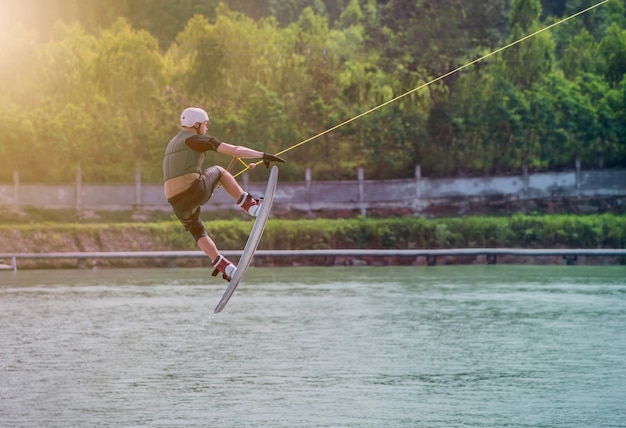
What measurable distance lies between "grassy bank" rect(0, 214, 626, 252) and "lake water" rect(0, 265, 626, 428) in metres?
1.70

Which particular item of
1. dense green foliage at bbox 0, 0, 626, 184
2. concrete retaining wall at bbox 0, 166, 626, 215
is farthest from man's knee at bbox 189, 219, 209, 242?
dense green foliage at bbox 0, 0, 626, 184

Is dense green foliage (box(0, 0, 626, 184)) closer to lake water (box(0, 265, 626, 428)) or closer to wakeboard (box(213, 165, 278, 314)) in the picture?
lake water (box(0, 265, 626, 428))

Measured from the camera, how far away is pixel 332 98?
70188 mm

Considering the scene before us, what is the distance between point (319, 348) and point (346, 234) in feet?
71.0

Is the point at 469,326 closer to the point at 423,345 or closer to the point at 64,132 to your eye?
the point at 423,345

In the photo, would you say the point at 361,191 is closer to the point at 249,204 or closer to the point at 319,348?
the point at 319,348

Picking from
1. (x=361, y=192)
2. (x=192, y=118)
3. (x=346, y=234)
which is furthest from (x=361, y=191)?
(x=192, y=118)

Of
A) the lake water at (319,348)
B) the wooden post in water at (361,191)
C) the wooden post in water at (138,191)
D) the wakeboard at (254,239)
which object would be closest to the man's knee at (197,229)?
the wakeboard at (254,239)

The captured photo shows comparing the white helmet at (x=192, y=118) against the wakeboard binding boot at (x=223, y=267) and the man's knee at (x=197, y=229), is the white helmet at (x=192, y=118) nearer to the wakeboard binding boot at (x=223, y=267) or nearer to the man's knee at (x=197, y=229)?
the man's knee at (x=197, y=229)

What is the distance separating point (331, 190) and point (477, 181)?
726 centimetres

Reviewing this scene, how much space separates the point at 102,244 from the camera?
197 ft

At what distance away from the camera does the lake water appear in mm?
30781

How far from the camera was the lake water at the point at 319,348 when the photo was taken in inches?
1212

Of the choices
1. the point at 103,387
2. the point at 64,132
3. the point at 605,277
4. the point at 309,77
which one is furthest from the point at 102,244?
the point at 103,387
